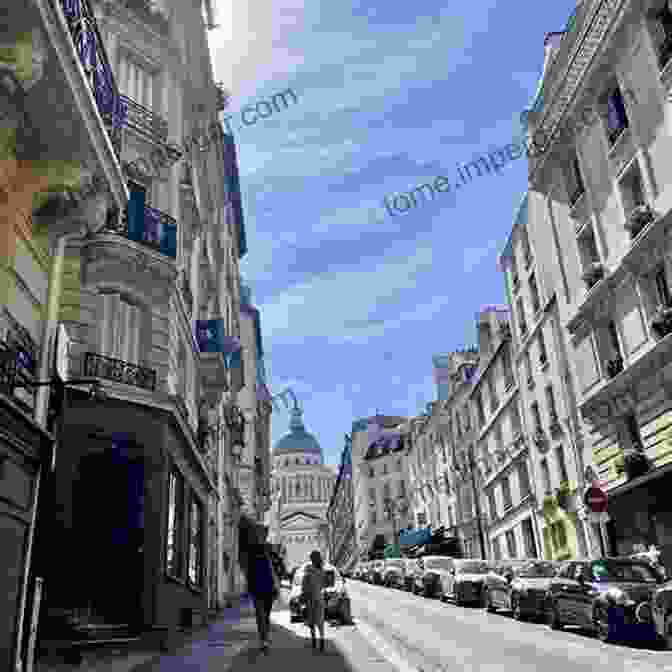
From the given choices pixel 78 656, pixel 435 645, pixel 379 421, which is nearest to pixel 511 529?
pixel 435 645

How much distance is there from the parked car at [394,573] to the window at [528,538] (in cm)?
663

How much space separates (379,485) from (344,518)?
39501 millimetres

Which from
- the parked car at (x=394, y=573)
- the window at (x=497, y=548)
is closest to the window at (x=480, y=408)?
the window at (x=497, y=548)

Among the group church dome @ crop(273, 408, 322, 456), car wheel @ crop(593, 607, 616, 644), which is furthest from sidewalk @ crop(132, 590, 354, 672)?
church dome @ crop(273, 408, 322, 456)

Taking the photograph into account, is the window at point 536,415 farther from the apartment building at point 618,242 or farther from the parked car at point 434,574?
the parked car at point 434,574

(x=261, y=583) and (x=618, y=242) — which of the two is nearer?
(x=261, y=583)

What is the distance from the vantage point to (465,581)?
25.2 meters

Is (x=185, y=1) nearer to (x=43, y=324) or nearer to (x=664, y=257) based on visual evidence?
(x=664, y=257)

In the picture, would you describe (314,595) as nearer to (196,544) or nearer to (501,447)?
(196,544)

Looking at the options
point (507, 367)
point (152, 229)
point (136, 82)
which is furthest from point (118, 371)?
point (507, 367)

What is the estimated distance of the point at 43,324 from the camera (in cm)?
966

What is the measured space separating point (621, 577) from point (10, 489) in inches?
461

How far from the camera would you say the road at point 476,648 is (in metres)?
10.5

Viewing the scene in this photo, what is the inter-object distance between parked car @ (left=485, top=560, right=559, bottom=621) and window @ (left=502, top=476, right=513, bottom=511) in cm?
1665
